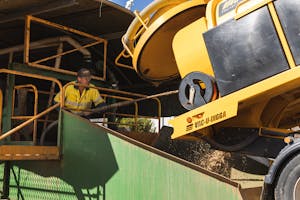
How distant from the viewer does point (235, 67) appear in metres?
3.23

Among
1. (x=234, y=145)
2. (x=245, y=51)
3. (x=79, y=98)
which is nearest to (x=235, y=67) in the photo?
(x=245, y=51)

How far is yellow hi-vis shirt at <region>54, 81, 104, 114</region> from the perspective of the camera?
6383 mm

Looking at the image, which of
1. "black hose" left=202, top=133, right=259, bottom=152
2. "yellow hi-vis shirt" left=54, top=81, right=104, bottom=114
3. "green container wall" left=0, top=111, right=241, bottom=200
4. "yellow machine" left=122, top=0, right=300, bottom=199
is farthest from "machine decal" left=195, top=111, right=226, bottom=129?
"yellow hi-vis shirt" left=54, top=81, right=104, bottom=114

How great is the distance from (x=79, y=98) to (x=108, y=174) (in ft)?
6.25

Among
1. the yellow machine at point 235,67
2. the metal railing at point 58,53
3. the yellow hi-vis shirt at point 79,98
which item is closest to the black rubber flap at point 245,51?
the yellow machine at point 235,67

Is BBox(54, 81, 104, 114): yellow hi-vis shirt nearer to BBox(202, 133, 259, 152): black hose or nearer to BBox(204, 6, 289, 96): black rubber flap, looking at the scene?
BBox(202, 133, 259, 152): black hose

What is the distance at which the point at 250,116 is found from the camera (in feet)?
11.8

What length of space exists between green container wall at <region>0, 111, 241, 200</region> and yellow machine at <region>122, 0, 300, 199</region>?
0.47 meters

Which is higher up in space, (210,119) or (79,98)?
(79,98)

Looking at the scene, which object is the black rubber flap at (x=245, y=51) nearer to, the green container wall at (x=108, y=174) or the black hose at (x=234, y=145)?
the black hose at (x=234, y=145)

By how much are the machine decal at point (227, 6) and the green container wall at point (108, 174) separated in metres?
1.50

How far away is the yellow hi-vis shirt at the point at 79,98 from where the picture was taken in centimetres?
638

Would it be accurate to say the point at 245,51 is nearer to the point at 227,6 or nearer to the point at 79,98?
the point at 227,6

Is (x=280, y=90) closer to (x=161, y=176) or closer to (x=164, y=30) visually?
(x=164, y=30)
